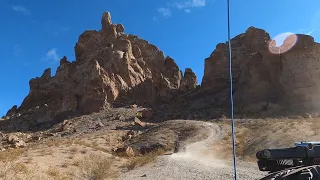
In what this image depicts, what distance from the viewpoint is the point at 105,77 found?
7019 centimetres

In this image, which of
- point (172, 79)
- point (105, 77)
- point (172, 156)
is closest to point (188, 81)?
point (172, 79)

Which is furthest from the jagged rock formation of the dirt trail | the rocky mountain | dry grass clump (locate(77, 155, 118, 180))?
dry grass clump (locate(77, 155, 118, 180))

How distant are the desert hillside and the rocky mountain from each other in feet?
0.66

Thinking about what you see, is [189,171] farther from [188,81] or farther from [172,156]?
[188,81]

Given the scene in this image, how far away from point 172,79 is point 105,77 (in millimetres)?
17857

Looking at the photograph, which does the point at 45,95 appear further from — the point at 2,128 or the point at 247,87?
the point at 247,87

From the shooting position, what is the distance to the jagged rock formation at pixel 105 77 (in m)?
68.6

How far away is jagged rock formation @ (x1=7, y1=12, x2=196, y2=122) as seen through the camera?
225 feet

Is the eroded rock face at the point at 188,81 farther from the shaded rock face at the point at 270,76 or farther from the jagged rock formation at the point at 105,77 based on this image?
the shaded rock face at the point at 270,76

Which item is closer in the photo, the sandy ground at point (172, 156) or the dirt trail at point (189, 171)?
the sandy ground at point (172, 156)

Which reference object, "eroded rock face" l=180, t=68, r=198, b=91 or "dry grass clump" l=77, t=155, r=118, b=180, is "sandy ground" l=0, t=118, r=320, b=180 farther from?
"eroded rock face" l=180, t=68, r=198, b=91

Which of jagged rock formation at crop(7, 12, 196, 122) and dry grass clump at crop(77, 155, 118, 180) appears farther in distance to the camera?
jagged rock formation at crop(7, 12, 196, 122)

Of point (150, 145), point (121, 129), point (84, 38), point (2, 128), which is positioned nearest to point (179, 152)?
point (150, 145)

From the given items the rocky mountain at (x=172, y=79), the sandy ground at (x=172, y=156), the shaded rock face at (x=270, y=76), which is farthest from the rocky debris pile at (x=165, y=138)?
the shaded rock face at (x=270, y=76)
